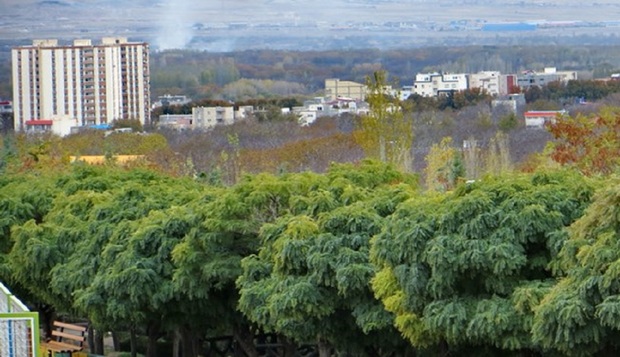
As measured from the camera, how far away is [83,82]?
13825 centimetres

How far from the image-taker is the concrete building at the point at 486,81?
14112 centimetres

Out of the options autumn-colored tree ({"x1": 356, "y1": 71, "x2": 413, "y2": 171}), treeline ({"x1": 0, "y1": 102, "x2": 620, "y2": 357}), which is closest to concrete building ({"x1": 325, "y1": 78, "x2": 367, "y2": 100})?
autumn-colored tree ({"x1": 356, "y1": 71, "x2": 413, "y2": 171})

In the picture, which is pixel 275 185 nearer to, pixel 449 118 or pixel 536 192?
pixel 536 192

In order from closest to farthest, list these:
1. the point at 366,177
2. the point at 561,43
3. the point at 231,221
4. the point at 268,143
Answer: the point at 231,221, the point at 366,177, the point at 268,143, the point at 561,43

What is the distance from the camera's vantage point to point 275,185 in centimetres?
2473

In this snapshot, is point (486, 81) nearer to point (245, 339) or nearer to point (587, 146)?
point (587, 146)

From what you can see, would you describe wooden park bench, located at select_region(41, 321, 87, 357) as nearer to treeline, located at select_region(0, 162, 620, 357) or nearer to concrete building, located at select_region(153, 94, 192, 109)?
treeline, located at select_region(0, 162, 620, 357)

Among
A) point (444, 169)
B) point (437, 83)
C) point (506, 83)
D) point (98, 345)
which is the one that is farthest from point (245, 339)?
point (506, 83)

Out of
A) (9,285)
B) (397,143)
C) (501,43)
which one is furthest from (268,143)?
(501,43)

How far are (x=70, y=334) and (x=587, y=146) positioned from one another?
12749 millimetres

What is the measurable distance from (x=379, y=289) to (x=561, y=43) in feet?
548

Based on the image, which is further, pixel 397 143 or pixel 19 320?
pixel 397 143

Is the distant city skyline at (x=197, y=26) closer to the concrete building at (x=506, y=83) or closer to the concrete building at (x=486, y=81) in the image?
the concrete building at (x=486, y=81)

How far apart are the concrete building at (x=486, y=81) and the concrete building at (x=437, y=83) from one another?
1.39 meters
